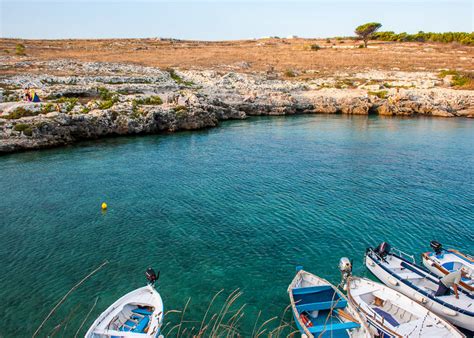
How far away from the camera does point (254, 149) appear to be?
5331cm

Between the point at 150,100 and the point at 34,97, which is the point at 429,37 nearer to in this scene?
the point at 150,100

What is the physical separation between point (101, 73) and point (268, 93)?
139 ft

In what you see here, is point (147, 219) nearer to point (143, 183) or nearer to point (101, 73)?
→ point (143, 183)

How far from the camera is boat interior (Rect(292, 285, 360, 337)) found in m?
16.3

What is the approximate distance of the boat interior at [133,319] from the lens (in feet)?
55.0

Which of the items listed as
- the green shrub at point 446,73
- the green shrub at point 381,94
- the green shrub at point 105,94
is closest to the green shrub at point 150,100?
the green shrub at point 105,94

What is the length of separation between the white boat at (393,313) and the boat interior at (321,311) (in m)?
1.01

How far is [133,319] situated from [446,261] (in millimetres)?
19293

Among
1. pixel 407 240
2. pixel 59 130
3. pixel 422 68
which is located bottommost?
pixel 407 240

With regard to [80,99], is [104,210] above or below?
below

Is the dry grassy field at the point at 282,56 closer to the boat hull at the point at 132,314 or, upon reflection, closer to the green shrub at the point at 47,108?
the green shrub at the point at 47,108

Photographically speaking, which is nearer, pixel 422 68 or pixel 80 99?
pixel 80 99

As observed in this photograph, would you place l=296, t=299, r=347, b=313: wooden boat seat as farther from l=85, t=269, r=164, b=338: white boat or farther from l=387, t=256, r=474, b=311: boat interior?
l=85, t=269, r=164, b=338: white boat

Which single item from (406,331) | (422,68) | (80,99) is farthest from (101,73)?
(422,68)
